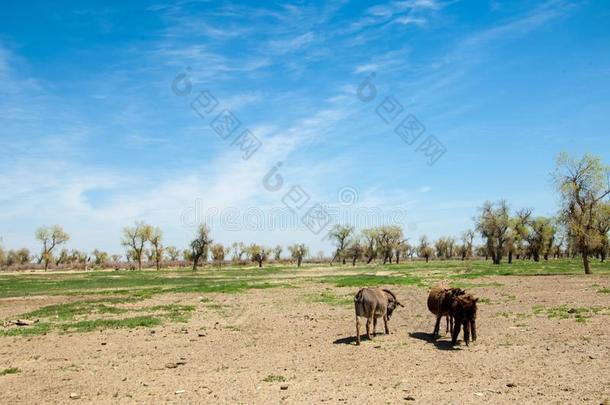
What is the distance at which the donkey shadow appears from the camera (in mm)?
12709

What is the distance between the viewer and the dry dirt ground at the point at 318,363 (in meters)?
8.99

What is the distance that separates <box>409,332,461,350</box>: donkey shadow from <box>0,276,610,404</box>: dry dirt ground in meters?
0.03

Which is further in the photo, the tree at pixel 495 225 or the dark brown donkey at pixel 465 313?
the tree at pixel 495 225

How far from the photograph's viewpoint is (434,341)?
13656mm

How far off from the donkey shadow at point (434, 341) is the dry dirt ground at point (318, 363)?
3 cm

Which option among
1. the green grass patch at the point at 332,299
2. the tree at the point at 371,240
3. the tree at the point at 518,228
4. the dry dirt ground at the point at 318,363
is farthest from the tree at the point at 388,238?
the dry dirt ground at the point at 318,363

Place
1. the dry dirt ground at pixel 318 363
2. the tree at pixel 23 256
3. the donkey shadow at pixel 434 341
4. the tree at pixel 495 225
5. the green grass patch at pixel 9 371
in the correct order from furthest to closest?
1. the tree at pixel 23 256
2. the tree at pixel 495 225
3. the donkey shadow at pixel 434 341
4. the green grass patch at pixel 9 371
5. the dry dirt ground at pixel 318 363

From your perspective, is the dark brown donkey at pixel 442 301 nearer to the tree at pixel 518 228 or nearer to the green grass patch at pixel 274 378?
the green grass patch at pixel 274 378

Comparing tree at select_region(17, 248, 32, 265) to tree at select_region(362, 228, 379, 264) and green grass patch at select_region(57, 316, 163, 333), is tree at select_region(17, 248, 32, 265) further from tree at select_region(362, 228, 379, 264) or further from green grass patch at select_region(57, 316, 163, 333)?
green grass patch at select_region(57, 316, 163, 333)

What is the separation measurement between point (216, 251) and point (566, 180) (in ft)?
362

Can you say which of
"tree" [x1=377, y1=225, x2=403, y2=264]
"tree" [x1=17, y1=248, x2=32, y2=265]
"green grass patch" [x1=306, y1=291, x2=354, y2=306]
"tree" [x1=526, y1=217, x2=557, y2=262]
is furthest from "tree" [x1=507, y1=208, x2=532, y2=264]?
"tree" [x1=17, y1=248, x2=32, y2=265]

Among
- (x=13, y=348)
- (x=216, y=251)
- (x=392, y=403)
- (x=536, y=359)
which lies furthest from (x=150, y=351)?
(x=216, y=251)

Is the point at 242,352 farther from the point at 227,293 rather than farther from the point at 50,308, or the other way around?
the point at 227,293

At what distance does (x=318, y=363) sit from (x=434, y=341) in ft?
13.9
